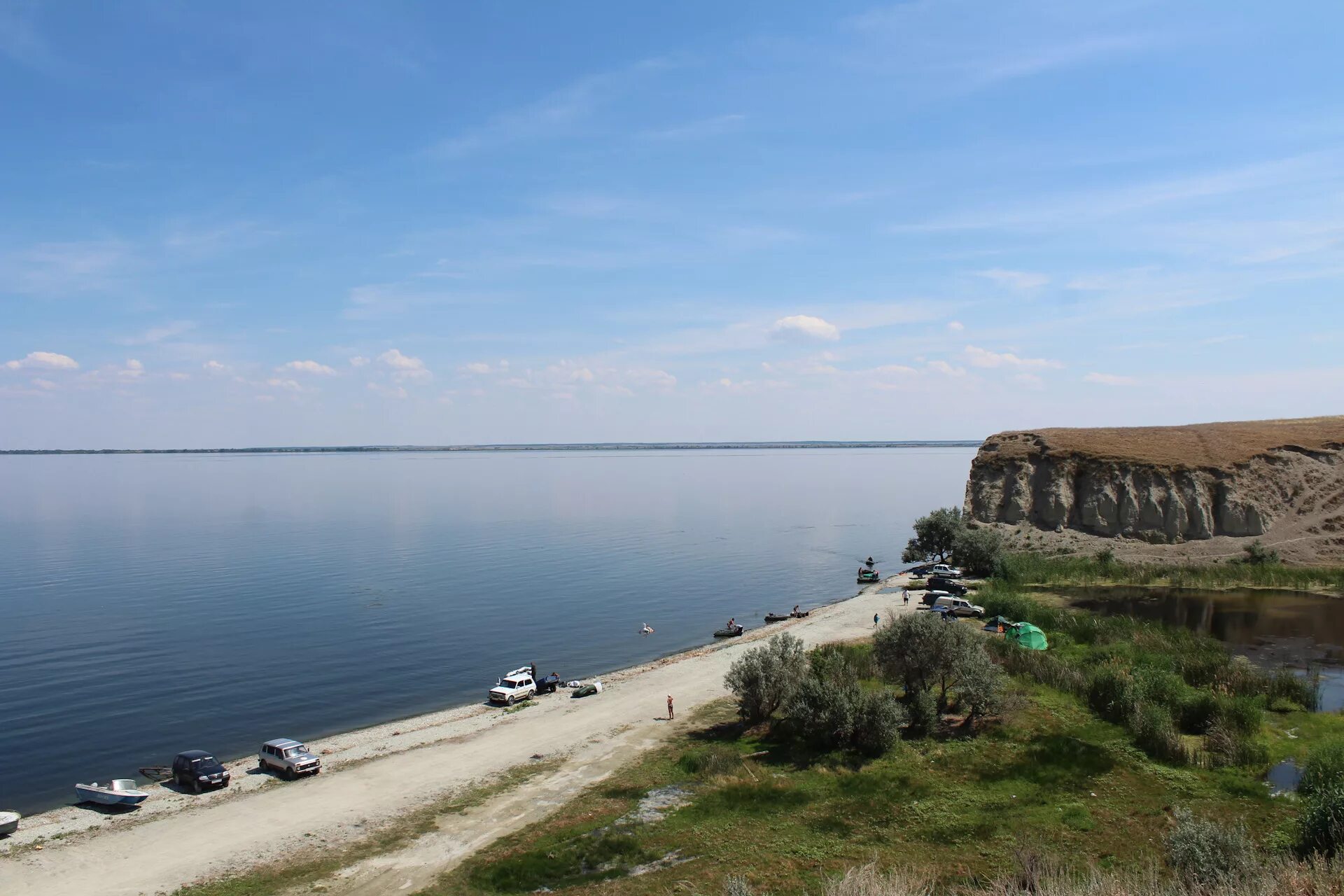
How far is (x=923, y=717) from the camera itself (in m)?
36.9

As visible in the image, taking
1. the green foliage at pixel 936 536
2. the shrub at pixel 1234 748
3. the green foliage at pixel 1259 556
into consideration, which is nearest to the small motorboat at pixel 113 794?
the shrub at pixel 1234 748

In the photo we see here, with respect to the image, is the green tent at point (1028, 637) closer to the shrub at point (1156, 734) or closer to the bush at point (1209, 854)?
the shrub at point (1156, 734)

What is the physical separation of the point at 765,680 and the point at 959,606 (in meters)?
29.8

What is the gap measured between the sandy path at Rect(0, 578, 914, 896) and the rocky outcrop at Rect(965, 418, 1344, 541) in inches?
2379

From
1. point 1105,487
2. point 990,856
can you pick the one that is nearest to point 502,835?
point 990,856

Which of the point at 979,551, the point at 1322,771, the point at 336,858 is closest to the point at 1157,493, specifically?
the point at 979,551

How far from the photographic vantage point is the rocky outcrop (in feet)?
287

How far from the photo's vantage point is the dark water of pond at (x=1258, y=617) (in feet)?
160

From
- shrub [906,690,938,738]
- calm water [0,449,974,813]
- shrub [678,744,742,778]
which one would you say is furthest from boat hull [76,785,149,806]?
shrub [906,690,938,738]

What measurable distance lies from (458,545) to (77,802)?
82861 millimetres

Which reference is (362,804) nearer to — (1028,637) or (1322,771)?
(1322,771)

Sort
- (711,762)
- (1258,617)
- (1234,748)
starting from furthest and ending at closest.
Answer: (1258,617)
(711,762)
(1234,748)

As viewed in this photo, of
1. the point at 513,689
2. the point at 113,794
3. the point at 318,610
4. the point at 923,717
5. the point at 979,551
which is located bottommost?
the point at 513,689

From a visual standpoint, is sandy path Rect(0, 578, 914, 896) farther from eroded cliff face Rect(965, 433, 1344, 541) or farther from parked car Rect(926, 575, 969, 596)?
eroded cliff face Rect(965, 433, 1344, 541)
